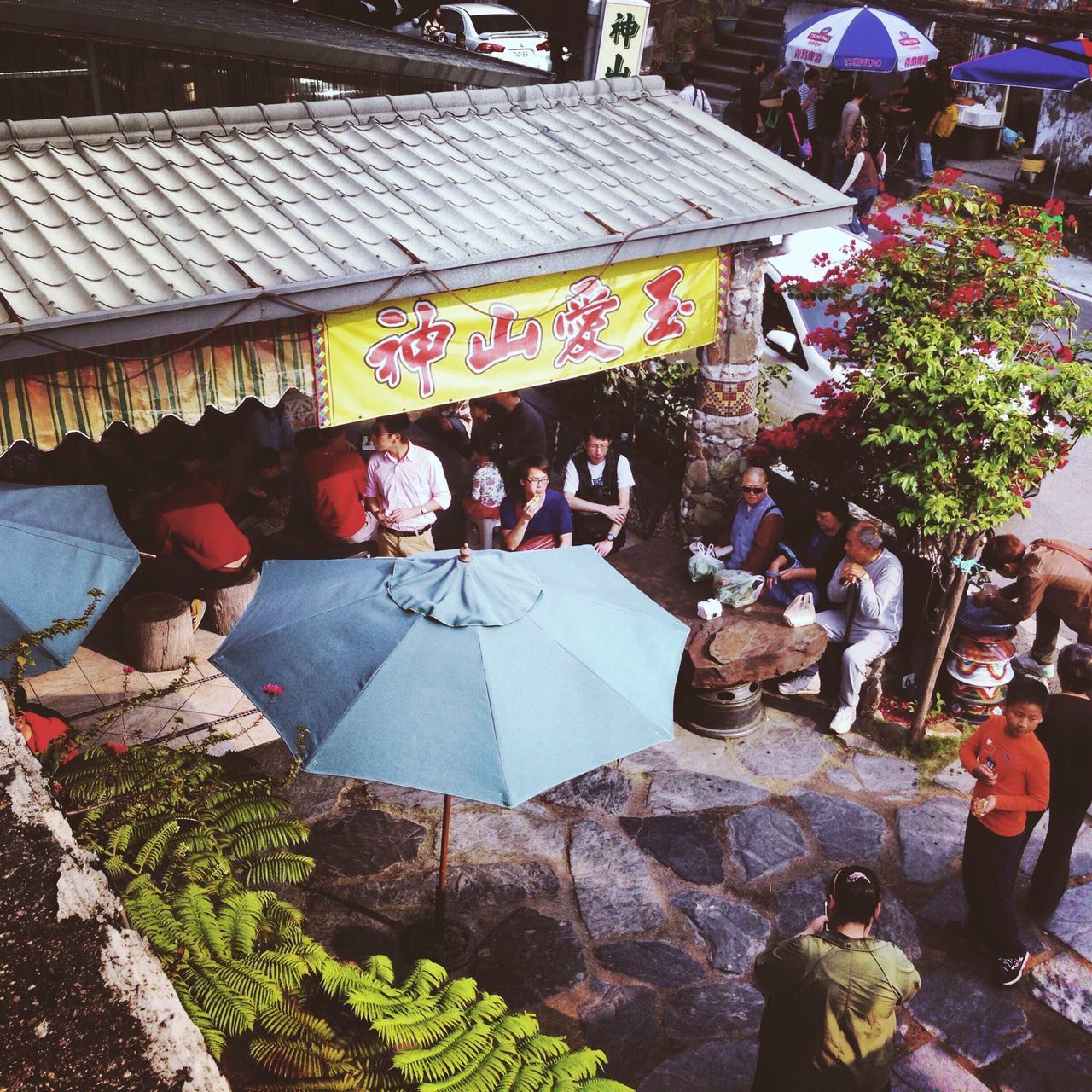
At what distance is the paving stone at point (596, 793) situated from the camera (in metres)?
7.30

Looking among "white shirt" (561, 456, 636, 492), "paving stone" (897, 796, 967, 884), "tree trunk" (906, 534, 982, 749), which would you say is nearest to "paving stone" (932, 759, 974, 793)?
"paving stone" (897, 796, 967, 884)

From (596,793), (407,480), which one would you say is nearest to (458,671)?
(596,793)

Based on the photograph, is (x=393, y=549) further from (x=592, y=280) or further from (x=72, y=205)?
(x=72, y=205)

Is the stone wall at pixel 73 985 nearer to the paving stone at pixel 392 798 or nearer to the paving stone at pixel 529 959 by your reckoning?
the paving stone at pixel 529 959

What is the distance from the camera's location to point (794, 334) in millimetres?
12336

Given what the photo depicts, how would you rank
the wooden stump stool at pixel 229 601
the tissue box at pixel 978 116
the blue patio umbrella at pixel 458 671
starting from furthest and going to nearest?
the tissue box at pixel 978 116
the wooden stump stool at pixel 229 601
the blue patio umbrella at pixel 458 671

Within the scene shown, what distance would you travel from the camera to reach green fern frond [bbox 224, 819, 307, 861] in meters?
4.87

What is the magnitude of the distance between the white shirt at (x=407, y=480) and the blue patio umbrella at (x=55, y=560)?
2.16 m

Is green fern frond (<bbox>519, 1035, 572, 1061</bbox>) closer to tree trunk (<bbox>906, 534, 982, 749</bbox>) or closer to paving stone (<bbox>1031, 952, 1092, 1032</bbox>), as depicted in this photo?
paving stone (<bbox>1031, 952, 1092, 1032</bbox>)

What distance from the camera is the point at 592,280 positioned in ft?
25.8

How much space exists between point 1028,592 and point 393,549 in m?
5.00

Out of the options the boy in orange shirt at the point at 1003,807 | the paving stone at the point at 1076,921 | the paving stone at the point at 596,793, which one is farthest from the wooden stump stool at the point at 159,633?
the paving stone at the point at 1076,921

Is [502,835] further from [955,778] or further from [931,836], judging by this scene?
[955,778]

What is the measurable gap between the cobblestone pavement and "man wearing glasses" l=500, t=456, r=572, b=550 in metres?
2.01
